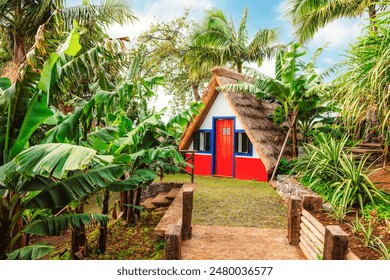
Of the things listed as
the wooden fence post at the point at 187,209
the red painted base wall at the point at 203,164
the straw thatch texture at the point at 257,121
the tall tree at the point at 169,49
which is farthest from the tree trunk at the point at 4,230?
the tall tree at the point at 169,49

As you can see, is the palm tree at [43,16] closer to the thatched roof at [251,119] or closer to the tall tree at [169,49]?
the thatched roof at [251,119]

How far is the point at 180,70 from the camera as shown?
568 inches

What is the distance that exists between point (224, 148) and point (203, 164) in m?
1.07

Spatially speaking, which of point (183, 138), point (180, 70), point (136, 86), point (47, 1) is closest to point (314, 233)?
point (136, 86)

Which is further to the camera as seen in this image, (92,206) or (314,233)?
(92,206)

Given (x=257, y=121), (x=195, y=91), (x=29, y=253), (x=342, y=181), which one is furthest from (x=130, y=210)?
(x=195, y=91)

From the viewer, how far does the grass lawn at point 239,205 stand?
4.98 meters

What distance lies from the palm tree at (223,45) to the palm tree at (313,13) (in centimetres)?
122

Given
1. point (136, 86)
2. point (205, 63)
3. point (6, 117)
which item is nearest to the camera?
point (6, 117)

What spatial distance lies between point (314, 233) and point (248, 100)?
755 centimetres

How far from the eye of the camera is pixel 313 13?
8.04 meters

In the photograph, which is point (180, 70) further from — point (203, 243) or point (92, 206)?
point (203, 243)

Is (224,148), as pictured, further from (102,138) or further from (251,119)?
(102,138)

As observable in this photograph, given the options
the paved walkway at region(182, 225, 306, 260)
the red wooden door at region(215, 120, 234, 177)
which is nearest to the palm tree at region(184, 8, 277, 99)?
the red wooden door at region(215, 120, 234, 177)
